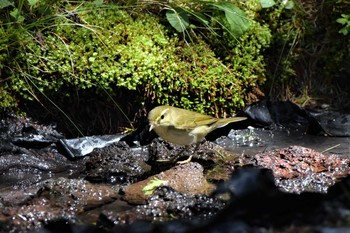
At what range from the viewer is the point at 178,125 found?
21.1 ft

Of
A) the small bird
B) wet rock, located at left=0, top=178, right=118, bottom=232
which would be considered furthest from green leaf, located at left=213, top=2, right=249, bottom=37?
wet rock, located at left=0, top=178, right=118, bottom=232

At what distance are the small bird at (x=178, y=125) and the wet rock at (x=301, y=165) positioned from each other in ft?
1.73

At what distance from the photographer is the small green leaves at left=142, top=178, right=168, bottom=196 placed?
5562 mm

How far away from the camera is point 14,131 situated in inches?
279

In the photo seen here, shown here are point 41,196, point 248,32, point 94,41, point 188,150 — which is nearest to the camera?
point 41,196

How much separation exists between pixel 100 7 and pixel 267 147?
2.27 metres

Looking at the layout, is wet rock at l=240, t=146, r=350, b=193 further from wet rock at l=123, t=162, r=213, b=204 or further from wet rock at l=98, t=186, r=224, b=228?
wet rock at l=98, t=186, r=224, b=228

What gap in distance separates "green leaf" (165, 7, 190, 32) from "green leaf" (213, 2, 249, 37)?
349 mm

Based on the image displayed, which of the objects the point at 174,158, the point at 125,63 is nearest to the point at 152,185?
the point at 174,158

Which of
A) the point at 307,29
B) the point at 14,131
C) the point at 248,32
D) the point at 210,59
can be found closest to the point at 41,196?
the point at 14,131

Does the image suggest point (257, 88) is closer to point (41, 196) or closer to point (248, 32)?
point (248, 32)

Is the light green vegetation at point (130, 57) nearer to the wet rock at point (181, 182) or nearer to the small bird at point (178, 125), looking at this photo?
the small bird at point (178, 125)

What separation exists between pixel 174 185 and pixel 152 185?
20 cm

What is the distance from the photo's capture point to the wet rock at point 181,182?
5578mm
